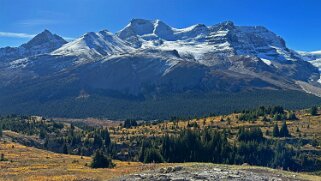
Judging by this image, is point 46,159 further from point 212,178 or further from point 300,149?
point 300,149

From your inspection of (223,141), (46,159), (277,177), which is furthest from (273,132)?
(277,177)

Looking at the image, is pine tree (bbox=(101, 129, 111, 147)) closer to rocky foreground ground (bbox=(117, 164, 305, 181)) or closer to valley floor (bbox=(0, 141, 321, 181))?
valley floor (bbox=(0, 141, 321, 181))

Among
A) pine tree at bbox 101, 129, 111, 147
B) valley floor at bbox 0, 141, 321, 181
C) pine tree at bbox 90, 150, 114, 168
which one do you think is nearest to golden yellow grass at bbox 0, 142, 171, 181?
valley floor at bbox 0, 141, 321, 181

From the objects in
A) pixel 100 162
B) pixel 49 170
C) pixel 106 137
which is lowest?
pixel 49 170

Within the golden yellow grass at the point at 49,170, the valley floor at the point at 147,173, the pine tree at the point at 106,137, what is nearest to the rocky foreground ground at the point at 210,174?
the valley floor at the point at 147,173

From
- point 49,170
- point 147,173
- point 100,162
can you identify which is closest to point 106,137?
point 100,162

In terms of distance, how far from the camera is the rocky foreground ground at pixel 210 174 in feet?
190

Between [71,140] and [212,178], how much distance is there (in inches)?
4694

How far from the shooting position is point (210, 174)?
196 feet

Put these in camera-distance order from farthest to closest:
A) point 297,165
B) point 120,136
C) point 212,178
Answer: point 120,136 < point 297,165 < point 212,178

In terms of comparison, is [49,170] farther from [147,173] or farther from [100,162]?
[147,173]

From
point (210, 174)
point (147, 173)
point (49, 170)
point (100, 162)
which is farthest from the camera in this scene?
point (100, 162)

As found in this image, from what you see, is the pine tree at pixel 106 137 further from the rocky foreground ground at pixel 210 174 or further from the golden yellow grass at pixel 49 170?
the rocky foreground ground at pixel 210 174

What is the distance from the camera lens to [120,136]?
192 meters
